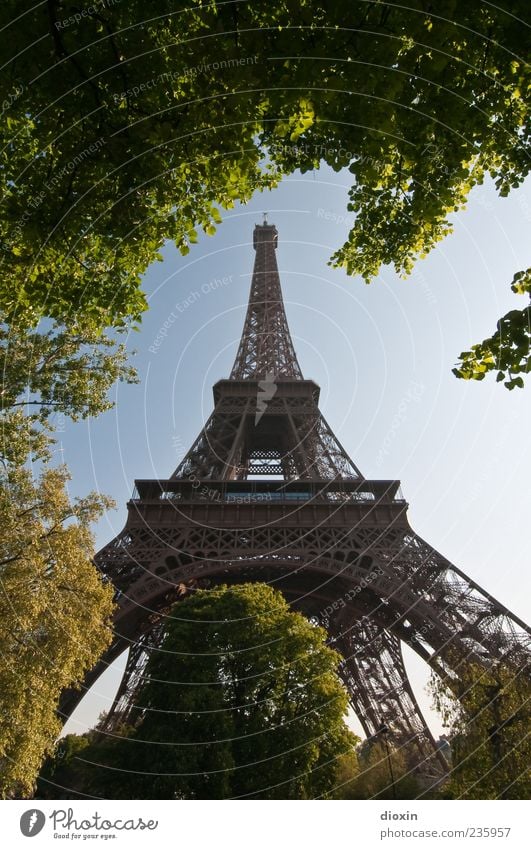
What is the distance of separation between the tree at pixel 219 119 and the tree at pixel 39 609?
18.5 feet

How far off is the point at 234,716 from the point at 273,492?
13827mm

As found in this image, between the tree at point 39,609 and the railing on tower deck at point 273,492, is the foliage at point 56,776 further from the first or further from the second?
the tree at point 39,609

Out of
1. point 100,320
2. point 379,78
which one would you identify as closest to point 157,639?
point 100,320

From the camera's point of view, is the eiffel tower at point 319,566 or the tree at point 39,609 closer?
the tree at point 39,609

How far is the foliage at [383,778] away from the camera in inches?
865

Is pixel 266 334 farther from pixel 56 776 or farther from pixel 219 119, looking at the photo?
pixel 219 119

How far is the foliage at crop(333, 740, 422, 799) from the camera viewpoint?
72.1 feet

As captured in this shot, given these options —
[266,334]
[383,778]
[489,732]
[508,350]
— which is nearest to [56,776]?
[383,778]

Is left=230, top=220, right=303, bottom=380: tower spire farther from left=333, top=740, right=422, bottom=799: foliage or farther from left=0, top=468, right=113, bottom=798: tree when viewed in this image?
left=0, top=468, right=113, bottom=798: tree

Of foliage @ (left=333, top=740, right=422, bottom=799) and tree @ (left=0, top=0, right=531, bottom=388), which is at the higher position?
tree @ (left=0, top=0, right=531, bottom=388)

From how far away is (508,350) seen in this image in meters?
5.77

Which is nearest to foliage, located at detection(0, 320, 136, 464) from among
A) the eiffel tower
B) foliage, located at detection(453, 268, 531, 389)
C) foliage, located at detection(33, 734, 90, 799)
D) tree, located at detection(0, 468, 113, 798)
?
tree, located at detection(0, 468, 113, 798)

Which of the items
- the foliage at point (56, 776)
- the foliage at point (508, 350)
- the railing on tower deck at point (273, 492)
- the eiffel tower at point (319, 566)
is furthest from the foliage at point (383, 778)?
the foliage at point (508, 350)

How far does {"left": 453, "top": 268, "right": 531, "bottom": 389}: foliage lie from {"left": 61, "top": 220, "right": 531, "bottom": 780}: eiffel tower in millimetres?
14953
